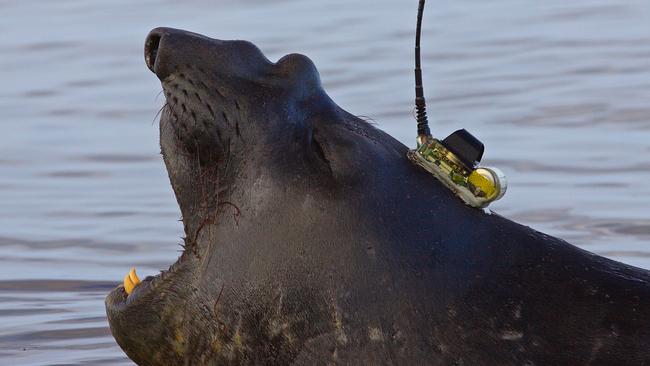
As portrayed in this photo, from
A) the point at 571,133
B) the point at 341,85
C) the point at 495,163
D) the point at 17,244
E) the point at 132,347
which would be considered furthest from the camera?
the point at 341,85

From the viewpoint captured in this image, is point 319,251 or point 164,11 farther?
point 164,11

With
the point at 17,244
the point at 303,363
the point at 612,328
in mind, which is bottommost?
the point at 17,244

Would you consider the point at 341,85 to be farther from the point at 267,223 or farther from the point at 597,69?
the point at 267,223

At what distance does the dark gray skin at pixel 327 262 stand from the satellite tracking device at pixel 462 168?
3cm

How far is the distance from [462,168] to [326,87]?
6.31m

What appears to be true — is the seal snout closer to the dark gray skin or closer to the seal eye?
the dark gray skin

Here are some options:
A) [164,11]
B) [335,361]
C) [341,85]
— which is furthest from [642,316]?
[164,11]

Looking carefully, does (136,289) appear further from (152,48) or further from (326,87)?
(326,87)

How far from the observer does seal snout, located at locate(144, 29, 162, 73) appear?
5094mm

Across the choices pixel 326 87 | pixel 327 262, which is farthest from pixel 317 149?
pixel 326 87

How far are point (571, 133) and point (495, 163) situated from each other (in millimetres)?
812

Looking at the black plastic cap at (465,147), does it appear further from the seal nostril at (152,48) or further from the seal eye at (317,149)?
the seal nostril at (152,48)

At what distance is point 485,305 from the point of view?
466 cm

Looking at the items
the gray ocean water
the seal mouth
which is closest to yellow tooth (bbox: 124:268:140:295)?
the seal mouth
